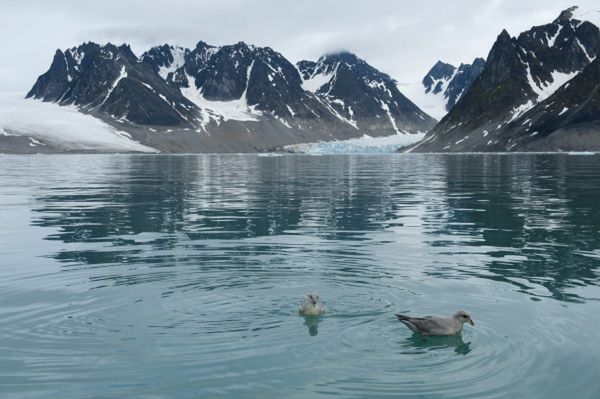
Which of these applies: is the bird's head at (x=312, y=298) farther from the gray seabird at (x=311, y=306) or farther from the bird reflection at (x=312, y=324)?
the bird reflection at (x=312, y=324)

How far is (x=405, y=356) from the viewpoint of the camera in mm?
15711

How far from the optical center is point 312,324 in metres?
18.1

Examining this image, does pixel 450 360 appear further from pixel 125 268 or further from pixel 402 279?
pixel 125 268

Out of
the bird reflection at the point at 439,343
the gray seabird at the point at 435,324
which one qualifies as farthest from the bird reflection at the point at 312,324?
the bird reflection at the point at 439,343

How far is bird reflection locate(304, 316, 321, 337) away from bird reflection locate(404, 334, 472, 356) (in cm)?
242

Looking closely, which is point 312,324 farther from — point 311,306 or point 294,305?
point 294,305

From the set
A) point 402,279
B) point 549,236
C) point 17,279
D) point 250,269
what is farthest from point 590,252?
point 17,279

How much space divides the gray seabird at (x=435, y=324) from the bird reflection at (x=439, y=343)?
209 millimetres

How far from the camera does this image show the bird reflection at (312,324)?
57.2 feet

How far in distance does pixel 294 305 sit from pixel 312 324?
1941mm

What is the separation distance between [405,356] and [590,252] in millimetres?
16595

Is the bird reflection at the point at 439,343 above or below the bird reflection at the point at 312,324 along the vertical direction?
below

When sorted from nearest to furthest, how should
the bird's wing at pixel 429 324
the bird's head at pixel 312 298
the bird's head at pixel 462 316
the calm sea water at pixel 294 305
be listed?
the calm sea water at pixel 294 305
the bird's wing at pixel 429 324
the bird's head at pixel 462 316
the bird's head at pixel 312 298

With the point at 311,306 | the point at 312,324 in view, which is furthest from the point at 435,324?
the point at 311,306
